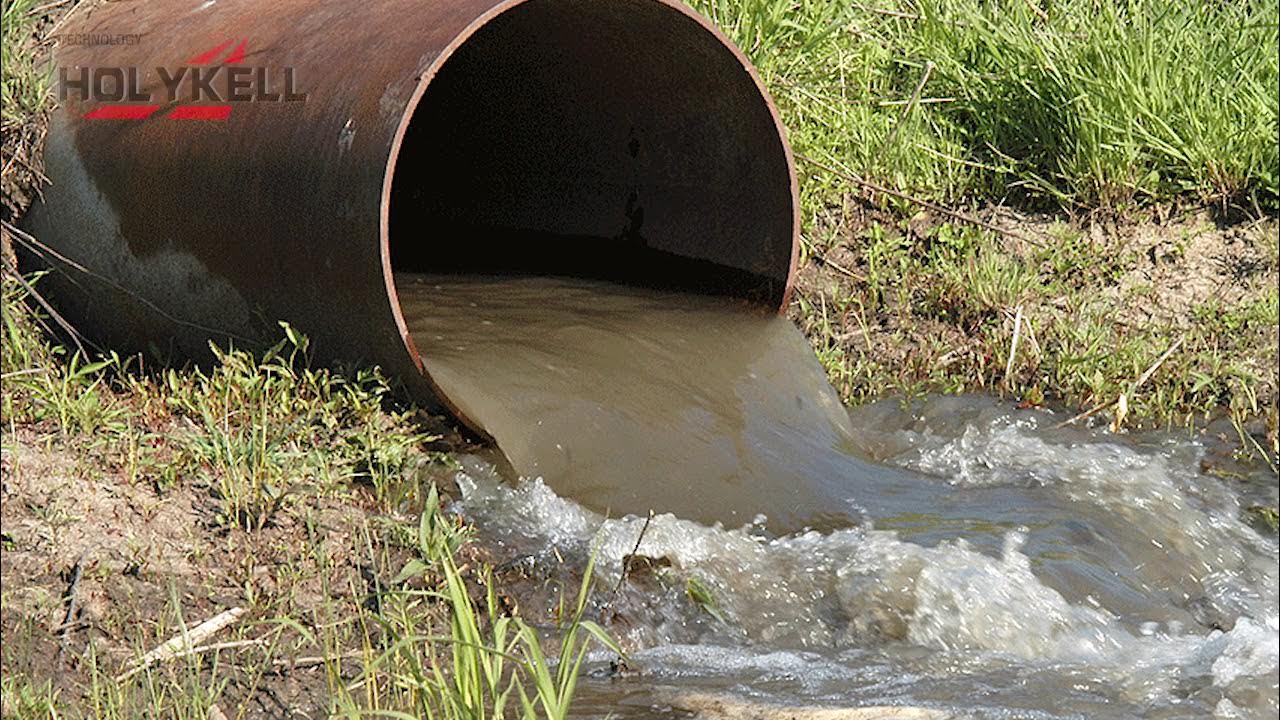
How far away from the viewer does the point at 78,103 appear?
5.17 metres

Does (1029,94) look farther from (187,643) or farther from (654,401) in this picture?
(187,643)

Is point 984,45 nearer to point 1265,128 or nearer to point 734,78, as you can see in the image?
point 1265,128

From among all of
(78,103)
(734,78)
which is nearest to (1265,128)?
(734,78)

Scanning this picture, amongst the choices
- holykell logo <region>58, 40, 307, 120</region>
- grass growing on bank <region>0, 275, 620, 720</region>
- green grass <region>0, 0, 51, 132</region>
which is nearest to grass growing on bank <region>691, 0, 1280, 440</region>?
grass growing on bank <region>0, 275, 620, 720</region>

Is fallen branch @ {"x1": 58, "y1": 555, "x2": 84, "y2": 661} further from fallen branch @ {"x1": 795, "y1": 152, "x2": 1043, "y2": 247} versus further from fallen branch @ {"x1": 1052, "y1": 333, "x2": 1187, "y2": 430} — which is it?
fallen branch @ {"x1": 795, "y1": 152, "x2": 1043, "y2": 247}

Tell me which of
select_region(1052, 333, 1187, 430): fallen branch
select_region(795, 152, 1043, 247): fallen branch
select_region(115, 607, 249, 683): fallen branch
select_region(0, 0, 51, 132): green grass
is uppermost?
select_region(0, 0, 51, 132): green grass

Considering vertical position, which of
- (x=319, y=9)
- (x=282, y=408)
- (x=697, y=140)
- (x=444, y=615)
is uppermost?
(x=319, y=9)

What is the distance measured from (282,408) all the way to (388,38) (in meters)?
1.00

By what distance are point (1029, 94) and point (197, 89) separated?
9.89ft

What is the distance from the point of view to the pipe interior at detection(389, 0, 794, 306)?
5.41m

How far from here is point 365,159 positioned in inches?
169

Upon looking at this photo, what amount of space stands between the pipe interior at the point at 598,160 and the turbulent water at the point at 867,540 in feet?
1.37

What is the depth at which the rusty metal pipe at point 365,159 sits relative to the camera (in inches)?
173

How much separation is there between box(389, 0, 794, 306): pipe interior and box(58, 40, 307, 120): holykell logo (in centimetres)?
114
